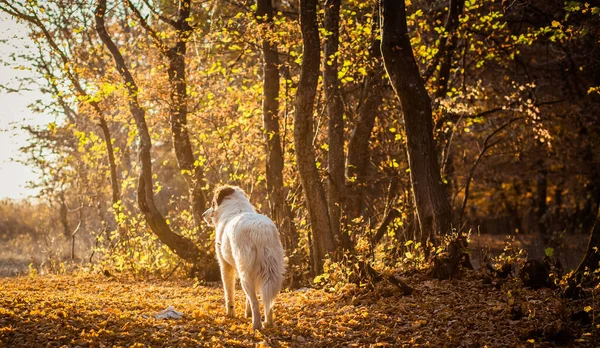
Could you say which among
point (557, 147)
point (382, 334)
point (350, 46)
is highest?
point (350, 46)

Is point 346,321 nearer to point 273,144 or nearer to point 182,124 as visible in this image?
point 273,144

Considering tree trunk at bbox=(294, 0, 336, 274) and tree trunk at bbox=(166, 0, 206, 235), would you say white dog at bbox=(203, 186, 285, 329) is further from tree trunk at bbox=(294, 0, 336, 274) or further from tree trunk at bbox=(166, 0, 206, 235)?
tree trunk at bbox=(166, 0, 206, 235)

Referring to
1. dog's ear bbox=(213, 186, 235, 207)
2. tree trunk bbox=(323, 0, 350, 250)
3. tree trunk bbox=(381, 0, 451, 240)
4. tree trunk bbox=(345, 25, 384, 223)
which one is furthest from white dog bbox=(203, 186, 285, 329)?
tree trunk bbox=(345, 25, 384, 223)

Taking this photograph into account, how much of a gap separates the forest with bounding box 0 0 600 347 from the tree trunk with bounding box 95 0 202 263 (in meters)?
0.05

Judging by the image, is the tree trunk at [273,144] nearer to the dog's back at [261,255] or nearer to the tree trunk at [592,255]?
the dog's back at [261,255]

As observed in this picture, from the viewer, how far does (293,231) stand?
41.0 feet

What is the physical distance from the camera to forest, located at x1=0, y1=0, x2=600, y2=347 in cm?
751

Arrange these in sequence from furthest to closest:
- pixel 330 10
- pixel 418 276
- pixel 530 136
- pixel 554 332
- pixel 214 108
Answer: pixel 530 136
pixel 214 108
pixel 330 10
pixel 418 276
pixel 554 332

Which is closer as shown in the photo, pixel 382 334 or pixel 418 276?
pixel 382 334

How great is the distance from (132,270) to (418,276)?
833 centimetres

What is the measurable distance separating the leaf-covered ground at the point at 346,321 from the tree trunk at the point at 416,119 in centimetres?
106

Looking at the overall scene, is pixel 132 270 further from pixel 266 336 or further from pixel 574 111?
pixel 574 111

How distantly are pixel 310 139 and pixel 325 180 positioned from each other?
204 centimetres

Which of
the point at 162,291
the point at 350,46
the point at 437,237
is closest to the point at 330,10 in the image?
the point at 350,46
